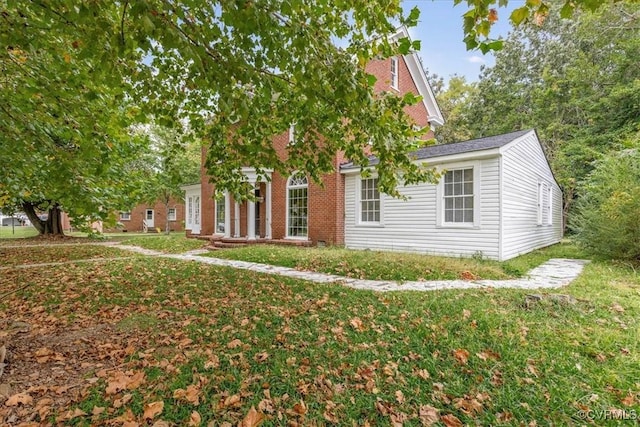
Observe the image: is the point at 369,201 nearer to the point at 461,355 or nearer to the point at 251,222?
the point at 251,222

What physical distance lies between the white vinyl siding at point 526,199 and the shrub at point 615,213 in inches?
62.6

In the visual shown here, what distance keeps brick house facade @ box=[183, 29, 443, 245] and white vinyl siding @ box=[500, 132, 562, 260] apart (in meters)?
3.71

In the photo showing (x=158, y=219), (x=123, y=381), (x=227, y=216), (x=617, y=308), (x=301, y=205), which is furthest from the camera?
(x=158, y=219)

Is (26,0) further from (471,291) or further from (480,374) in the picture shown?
(471,291)

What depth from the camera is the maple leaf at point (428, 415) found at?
244cm

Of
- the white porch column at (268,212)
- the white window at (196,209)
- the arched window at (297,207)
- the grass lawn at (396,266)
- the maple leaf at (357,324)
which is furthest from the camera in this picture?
the white window at (196,209)

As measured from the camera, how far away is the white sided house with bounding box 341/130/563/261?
29.1 ft

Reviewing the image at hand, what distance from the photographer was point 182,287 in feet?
20.1

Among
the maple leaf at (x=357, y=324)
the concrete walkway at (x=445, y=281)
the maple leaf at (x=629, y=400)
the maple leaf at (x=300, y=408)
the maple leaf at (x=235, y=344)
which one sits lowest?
the maple leaf at (x=300, y=408)

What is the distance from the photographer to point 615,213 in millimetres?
8562

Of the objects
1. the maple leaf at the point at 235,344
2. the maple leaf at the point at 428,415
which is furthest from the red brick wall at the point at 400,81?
the maple leaf at the point at 428,415

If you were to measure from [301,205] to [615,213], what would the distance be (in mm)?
9685

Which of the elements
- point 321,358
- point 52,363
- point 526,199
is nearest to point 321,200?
point 526,199

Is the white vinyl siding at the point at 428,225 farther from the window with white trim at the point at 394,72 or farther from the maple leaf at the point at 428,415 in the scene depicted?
the maple leaf at the point at 428,415
